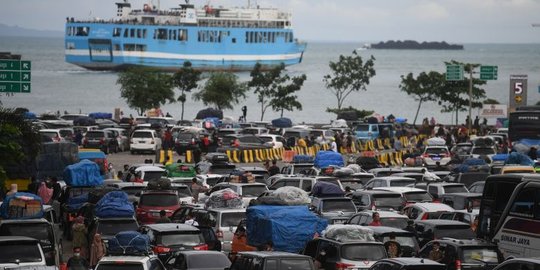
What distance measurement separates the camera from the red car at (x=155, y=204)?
2923cm

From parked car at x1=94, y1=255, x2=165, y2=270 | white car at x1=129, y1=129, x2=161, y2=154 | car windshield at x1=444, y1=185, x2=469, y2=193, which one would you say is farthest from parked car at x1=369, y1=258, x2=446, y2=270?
white car at x1=129, y1=129, x2=161, y2=154

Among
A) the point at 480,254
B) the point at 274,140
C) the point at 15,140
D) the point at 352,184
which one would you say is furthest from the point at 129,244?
the point at 274,140

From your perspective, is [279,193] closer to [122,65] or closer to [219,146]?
[219,146]

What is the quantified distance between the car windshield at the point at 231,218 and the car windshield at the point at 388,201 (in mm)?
4405

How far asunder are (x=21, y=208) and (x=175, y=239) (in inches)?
171

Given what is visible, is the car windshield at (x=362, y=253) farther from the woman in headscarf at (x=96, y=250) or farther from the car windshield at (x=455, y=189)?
the car windshield at (x=455, y=189)

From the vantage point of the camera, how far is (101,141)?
5447cm

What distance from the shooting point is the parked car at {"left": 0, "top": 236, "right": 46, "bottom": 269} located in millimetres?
20234

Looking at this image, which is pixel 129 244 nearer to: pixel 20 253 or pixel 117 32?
pixel 20 253

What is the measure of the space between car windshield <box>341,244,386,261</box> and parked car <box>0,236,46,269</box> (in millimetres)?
4877

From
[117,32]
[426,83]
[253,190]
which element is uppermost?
[117,32]

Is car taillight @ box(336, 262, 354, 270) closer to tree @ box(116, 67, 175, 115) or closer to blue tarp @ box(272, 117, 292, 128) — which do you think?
blue tarp @ box(272, 117, 292, 128)

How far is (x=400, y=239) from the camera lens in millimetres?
23078

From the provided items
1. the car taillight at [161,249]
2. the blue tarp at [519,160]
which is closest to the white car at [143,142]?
the blue tarp at [519,160]
